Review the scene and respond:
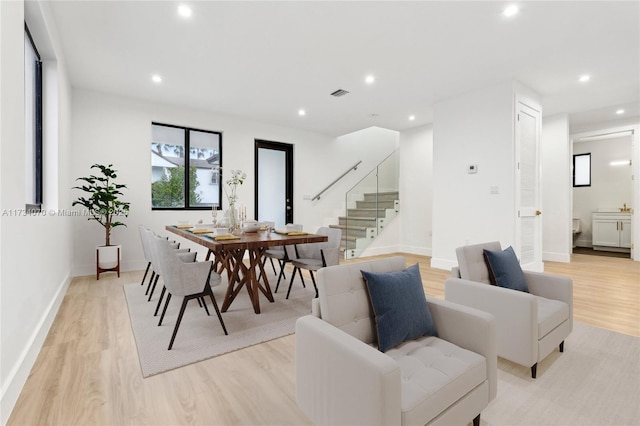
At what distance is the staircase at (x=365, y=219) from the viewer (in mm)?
6398

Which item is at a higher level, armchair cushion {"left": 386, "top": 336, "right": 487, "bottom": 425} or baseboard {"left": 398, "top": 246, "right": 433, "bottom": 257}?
armchair cushion {"left": 386, "top": 336, "right": 487, "bottom": 425}

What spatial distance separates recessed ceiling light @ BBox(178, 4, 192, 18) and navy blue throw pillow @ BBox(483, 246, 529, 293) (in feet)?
11.0

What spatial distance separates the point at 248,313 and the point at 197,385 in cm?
122

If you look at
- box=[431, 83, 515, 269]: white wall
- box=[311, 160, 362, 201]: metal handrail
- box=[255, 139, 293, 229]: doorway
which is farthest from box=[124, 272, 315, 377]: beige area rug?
box=[311, 160, 362, 201]: metal handrail

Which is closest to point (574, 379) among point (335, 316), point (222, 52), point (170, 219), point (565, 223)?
point (335, 316)

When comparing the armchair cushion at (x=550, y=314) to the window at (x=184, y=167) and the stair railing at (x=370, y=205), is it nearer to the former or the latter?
the stair railing at (x=370, y=205)

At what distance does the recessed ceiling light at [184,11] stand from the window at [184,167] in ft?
9.60

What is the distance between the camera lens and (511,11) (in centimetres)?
284

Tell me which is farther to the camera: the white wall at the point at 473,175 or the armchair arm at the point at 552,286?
the white wall at the point at 473,175

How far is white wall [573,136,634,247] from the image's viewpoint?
288 inches

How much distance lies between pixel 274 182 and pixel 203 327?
14.8 feet

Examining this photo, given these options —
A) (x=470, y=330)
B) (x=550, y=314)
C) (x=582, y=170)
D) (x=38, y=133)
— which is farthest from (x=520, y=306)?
(x=582, y=170)

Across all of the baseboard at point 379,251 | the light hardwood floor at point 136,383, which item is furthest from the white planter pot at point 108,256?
the baseboard at point 379,251

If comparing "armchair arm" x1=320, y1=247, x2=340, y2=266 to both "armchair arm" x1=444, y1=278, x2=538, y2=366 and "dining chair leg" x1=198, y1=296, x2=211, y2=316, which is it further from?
"armchair arm" x1=444, y1=278, x2=538, y2=366
